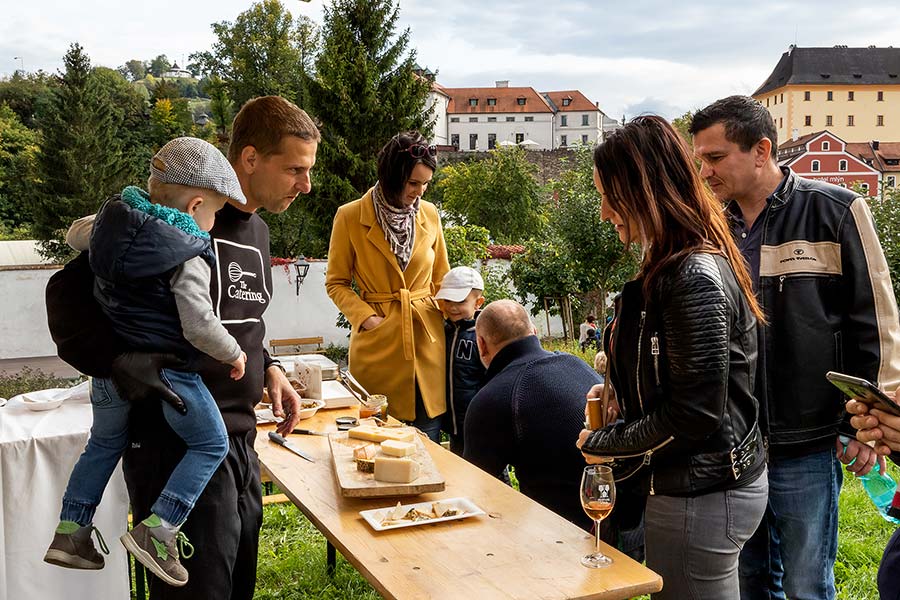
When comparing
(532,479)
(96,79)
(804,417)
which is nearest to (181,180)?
(532,479)

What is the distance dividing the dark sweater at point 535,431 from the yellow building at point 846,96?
126 feet

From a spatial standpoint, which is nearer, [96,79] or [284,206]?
[284,206]

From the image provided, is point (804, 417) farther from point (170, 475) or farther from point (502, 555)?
point (170, 475)

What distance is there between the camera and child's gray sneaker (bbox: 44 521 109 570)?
1.82 m

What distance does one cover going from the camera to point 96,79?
34125mm

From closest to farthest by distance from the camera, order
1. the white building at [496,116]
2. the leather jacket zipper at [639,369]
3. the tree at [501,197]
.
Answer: the leather jacket zipper at [639,369], the tree at [501,197], the white building at [496,116]

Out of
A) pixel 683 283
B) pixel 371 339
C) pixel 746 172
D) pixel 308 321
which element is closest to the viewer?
pixel 683 283

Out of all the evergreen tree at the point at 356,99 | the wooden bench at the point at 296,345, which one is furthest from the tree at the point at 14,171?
the wooden bench at the point at 296,345

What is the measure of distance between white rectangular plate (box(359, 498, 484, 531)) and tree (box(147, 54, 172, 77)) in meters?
107

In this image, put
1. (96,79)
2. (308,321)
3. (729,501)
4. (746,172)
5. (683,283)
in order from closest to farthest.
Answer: (683,283), (729,501), (746,172), (308,321), (96,79)

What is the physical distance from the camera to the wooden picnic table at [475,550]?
1.53m

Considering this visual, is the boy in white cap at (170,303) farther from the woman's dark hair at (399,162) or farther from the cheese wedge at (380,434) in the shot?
the woman's dark hair at (399,162)

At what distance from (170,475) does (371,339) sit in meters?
1.65

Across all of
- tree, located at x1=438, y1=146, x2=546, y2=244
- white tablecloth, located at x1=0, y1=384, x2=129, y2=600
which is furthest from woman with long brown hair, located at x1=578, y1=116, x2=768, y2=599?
tree, located at x1=438, y1=146, x2=546, y2=244
